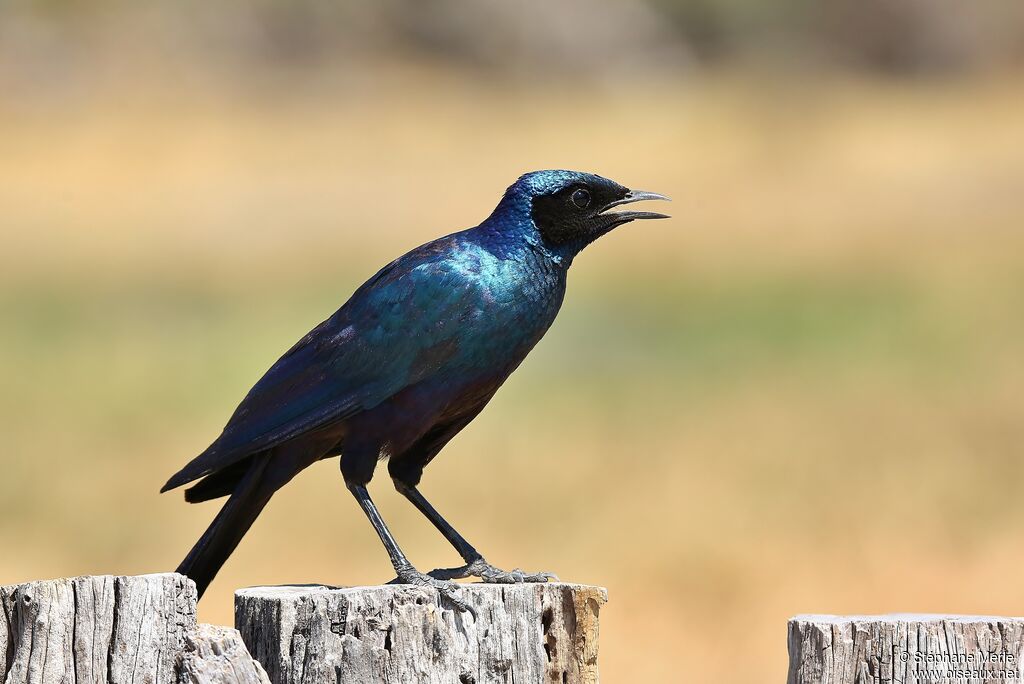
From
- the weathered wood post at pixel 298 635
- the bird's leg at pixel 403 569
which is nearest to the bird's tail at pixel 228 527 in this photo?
the bird's leg at pixel 403 569

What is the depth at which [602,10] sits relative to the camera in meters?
35.4

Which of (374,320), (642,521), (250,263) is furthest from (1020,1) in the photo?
(374,320)

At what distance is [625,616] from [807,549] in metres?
1.35

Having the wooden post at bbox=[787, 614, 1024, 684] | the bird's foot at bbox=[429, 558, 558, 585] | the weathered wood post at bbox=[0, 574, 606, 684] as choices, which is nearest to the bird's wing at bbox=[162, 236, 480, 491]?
the bird's foot at bbox=[429, 558, 558, 585]

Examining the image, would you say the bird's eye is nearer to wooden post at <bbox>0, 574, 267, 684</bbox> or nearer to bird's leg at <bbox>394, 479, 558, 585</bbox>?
bird's leg at <bbox>394, 479, 558, 585</bbox>

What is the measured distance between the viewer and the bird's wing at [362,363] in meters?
5.06

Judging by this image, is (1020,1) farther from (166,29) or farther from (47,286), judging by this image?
(47,286)

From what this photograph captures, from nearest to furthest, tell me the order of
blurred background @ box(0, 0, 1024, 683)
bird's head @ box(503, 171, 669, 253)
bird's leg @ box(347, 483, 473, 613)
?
bird's leg @ box(347, 483, 473, 613) < bird's head @ box(503, 171, 669, 253) < blurred background @ box(0, 0, 1024, 683)

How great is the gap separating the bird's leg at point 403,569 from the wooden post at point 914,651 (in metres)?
0.92

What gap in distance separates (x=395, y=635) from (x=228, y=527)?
3.73 feet

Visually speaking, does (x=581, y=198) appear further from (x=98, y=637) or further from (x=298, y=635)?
(x=98, y=637)

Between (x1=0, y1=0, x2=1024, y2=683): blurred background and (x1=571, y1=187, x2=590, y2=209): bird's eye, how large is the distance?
3812 mm

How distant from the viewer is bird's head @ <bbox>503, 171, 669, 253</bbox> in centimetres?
536

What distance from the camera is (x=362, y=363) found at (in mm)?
5152
